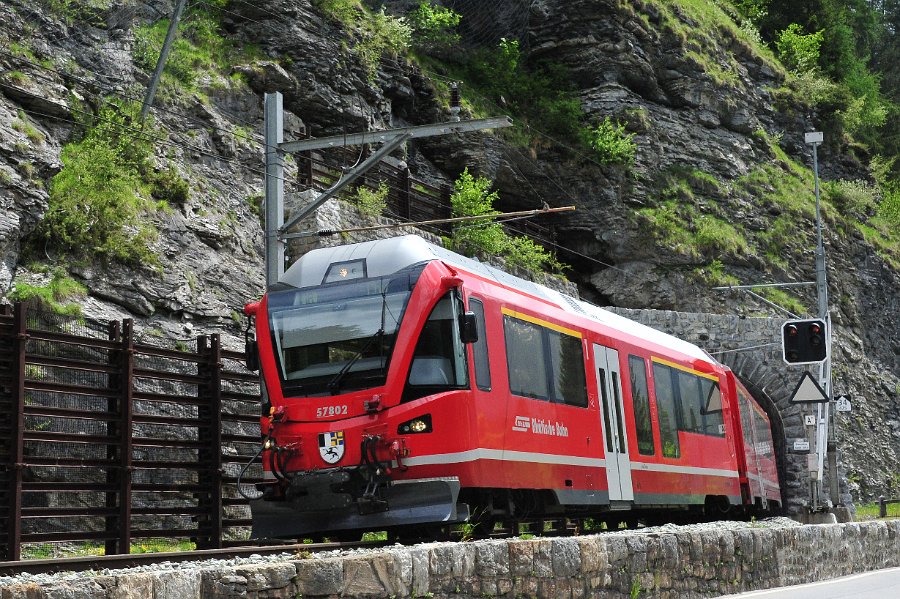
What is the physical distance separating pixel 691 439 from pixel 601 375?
3884 mm

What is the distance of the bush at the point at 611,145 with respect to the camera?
124 feet

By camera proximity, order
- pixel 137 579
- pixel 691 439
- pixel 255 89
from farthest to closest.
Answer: pixel 255 89
pixel 691 439
pixel 137 579

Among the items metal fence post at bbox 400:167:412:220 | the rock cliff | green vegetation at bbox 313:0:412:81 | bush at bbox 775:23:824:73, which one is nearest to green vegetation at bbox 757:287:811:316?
the rock cliff

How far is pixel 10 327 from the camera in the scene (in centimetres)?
1231

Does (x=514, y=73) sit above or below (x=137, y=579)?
above

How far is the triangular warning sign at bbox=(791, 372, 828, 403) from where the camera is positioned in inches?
758

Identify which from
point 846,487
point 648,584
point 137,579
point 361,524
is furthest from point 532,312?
point 846,487

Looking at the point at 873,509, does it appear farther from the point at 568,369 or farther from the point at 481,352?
the point at 481,352

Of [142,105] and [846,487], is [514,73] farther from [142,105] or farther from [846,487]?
[142,105]

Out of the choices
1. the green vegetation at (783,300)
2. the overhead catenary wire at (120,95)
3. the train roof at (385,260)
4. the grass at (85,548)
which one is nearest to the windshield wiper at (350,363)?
the train roof at (385,260)

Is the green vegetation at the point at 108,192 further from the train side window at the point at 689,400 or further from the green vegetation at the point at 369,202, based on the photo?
the train side window at the point at 689,400

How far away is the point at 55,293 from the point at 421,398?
6186 mm

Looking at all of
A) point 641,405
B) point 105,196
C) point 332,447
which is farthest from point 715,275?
point 332,447

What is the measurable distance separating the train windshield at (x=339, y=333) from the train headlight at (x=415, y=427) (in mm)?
549
